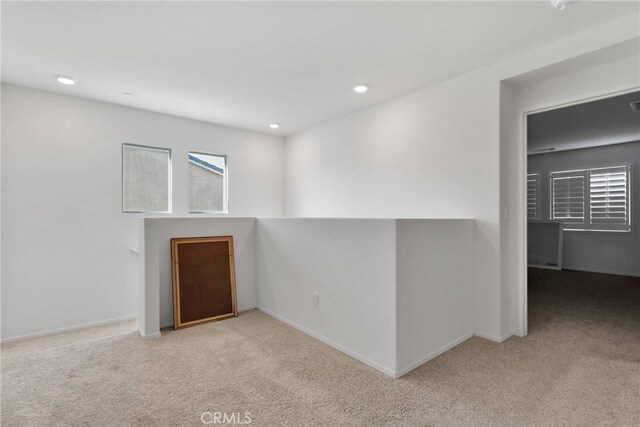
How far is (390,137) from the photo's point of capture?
12.3 ft

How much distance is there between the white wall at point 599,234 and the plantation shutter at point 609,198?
0.33 ft

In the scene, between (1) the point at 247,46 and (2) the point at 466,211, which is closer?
(1) the point at 247,46

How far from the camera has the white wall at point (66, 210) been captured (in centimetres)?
317

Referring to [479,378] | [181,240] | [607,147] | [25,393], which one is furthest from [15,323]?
[607,147]

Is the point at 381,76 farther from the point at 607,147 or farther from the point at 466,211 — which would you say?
the point at 607,147

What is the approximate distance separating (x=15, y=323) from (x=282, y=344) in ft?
9.23

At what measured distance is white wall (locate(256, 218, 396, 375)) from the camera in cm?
228

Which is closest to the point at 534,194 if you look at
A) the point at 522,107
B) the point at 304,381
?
the point at 522,107

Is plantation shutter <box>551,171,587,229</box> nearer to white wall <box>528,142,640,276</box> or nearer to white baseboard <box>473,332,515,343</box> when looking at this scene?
white wall <box>528,142,640,276</box>

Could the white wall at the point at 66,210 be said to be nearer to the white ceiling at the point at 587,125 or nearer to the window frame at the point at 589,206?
the white ceiling at the point at 587,125

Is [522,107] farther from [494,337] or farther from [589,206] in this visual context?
[589,206]

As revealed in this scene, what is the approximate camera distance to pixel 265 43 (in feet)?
8.15

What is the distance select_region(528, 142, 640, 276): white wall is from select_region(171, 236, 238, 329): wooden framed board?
22.5 feet

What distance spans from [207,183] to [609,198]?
7362 mm
